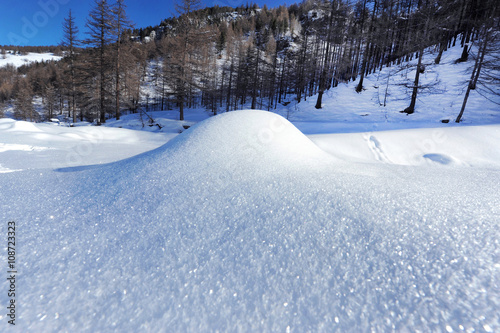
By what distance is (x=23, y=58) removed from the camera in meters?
90.8

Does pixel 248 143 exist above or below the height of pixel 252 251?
above

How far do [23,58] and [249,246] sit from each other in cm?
14580

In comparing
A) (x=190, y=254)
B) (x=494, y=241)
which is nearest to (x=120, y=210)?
(x=190, y=254)

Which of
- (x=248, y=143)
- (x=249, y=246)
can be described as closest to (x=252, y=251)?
(x=249, y=246)

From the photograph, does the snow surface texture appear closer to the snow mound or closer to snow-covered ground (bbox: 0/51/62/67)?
the snow mound

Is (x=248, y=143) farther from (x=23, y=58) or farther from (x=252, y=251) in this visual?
(x=23, y=58)

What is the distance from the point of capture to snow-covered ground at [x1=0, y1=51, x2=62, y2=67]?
276ft

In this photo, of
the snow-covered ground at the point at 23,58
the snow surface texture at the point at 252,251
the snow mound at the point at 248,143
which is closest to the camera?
the snow surface texture at the point at 252,251

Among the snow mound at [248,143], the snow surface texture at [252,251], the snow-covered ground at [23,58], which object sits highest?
the snow-covered ground at [23,58]

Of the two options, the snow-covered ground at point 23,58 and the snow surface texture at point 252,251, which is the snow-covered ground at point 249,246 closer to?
the snow surface texture at point 252,251

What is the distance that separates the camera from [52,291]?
987mm

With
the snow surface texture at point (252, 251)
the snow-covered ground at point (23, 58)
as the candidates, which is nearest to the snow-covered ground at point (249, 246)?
the snow surface texture at point (252, 251)

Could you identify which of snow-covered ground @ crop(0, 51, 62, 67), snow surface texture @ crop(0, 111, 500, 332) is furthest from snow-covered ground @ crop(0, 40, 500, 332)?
snow-covered ground @ crop(0, 51, 62, 67)

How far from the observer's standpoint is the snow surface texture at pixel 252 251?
0.89 metres
